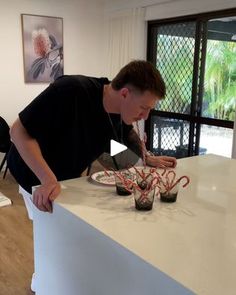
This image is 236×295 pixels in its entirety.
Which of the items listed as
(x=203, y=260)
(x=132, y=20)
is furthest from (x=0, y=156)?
(x=203, y=260)

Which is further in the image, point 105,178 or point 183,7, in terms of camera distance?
point 183,7

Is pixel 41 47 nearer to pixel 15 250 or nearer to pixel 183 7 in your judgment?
pixel 183 7

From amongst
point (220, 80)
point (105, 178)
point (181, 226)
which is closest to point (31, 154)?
point (105, 178)

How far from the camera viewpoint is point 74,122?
4.66 feet

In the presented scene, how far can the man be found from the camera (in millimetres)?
1252

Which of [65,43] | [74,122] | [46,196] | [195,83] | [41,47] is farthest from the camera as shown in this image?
[65,43]

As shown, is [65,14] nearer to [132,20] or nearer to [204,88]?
[132,20]

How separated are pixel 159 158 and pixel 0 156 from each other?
3296mm

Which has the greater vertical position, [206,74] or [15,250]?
[206,74]

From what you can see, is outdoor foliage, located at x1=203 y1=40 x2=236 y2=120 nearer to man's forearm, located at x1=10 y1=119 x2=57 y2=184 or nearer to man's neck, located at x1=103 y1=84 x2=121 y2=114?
man's neck, located at x1=103 y1=84 x2=121 y2=114

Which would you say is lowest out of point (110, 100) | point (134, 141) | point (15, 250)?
point (15, 250)

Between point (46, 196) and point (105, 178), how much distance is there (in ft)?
1.08

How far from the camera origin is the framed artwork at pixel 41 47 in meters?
4.32

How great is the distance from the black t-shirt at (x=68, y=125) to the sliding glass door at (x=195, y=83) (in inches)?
95.0
